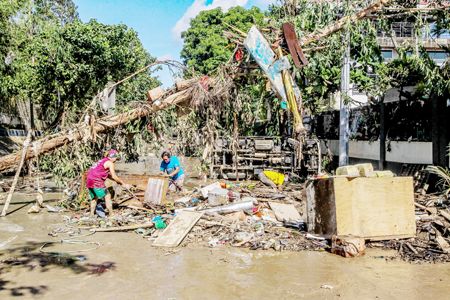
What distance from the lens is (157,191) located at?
10.8m

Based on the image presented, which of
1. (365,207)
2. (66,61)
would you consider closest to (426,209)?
(365,207)

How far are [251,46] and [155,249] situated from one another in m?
4.61

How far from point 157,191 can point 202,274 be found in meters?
4.71

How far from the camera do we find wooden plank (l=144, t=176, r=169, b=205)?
35.2 feet

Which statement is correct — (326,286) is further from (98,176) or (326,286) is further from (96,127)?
(96,127)

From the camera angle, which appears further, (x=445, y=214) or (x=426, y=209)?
(x=426, y=209)

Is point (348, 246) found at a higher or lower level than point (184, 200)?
lower

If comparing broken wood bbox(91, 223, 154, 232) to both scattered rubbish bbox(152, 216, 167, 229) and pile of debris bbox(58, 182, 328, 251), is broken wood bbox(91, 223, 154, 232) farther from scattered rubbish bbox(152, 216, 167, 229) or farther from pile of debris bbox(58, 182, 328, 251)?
scattered rubbish bbox(152, 216, 167, 229)

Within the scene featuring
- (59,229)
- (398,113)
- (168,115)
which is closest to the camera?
(59,229)

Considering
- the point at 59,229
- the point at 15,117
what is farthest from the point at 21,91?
the point at 59,229

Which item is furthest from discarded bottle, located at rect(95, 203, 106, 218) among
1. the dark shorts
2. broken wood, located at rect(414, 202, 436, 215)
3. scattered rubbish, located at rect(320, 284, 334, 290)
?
broken wood, located at rect(414, 202, 436, 215)

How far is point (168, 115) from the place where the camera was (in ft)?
37.3

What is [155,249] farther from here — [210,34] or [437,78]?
[210,34]

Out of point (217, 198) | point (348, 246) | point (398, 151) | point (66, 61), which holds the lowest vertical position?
point (348, 246)
